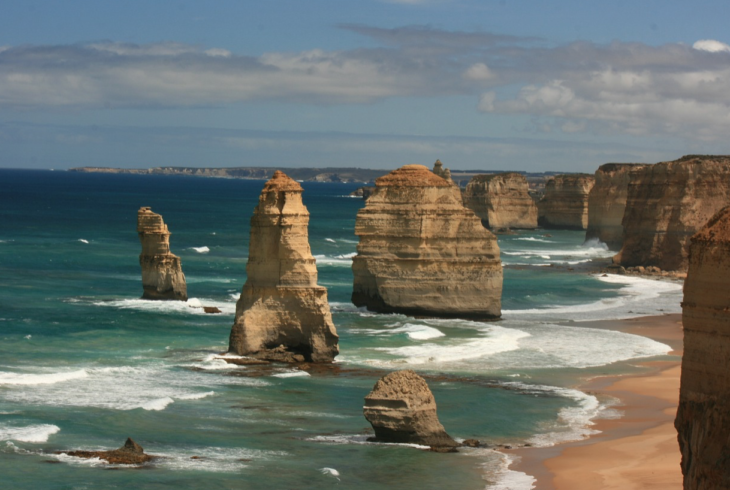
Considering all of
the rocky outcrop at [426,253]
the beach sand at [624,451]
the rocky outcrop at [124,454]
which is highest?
the rocky outcrop at [426,253]

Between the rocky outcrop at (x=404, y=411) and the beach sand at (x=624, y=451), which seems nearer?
the beach sand at (x=624, y=451)

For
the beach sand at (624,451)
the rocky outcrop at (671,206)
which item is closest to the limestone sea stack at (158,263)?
the beach sand at (624,451)

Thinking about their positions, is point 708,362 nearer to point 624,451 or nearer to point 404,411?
point 404,411

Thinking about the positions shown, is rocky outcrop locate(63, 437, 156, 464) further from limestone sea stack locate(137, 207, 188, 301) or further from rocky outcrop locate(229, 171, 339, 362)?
limestone sea stack locate(137, 207, 188, 301)

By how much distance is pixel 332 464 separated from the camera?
22062 mm

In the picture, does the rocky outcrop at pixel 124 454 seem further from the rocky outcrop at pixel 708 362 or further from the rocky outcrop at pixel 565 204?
the rocky outcrop at pixel 565 204

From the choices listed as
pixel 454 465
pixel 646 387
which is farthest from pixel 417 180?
pixel 454 465

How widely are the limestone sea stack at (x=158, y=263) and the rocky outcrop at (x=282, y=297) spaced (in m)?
11.4

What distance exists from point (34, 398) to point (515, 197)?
9036 cm

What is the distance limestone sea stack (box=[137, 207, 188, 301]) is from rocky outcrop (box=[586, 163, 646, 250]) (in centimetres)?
4995

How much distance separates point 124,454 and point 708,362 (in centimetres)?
1252

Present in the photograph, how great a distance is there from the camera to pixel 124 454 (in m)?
21.9

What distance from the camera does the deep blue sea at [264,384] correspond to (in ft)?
71.1

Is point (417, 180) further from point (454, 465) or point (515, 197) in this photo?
point (515, 197)
